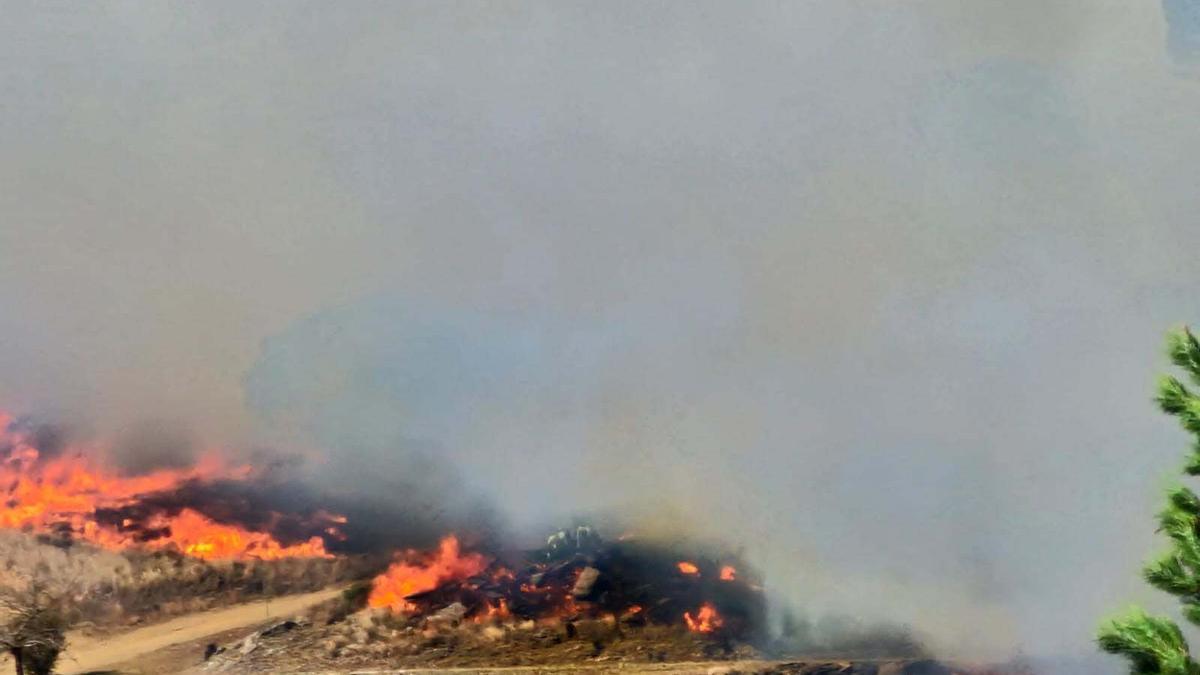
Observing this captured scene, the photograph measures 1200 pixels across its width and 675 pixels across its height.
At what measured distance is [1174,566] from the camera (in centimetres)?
1351

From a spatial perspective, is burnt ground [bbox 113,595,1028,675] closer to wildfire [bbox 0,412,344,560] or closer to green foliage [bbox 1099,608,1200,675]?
wildfire [bbox 0,412,344,560]

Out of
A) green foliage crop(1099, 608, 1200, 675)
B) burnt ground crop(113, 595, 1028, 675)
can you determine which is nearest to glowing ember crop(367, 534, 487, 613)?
burnt ground crop(113, 595, 1028, 675)

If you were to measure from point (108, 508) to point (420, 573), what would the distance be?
1585 cm

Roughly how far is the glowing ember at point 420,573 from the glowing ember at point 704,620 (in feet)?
32.2

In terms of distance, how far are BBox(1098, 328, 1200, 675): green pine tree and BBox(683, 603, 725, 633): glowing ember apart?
73.2 ft

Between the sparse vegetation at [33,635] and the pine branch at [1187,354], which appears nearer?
the pine branch at [1187,354]

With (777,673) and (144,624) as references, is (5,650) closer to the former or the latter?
(144,624)

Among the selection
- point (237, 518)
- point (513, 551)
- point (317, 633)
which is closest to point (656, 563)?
point (513, 551)

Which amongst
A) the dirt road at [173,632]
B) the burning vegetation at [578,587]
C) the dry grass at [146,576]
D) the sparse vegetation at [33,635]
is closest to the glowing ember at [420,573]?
the burning vegetation at [578,587]

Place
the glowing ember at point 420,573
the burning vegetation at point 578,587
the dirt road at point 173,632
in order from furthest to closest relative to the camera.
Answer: the glowing ember at point 420,573
the burning vegetation at point 578,587
the dirt road at point 173,632

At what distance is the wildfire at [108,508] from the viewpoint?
121ft

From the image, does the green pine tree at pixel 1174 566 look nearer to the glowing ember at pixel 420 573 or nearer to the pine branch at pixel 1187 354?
the pine branch at pixel 1187 354

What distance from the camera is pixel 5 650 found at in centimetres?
3089

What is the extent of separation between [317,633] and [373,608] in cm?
246
